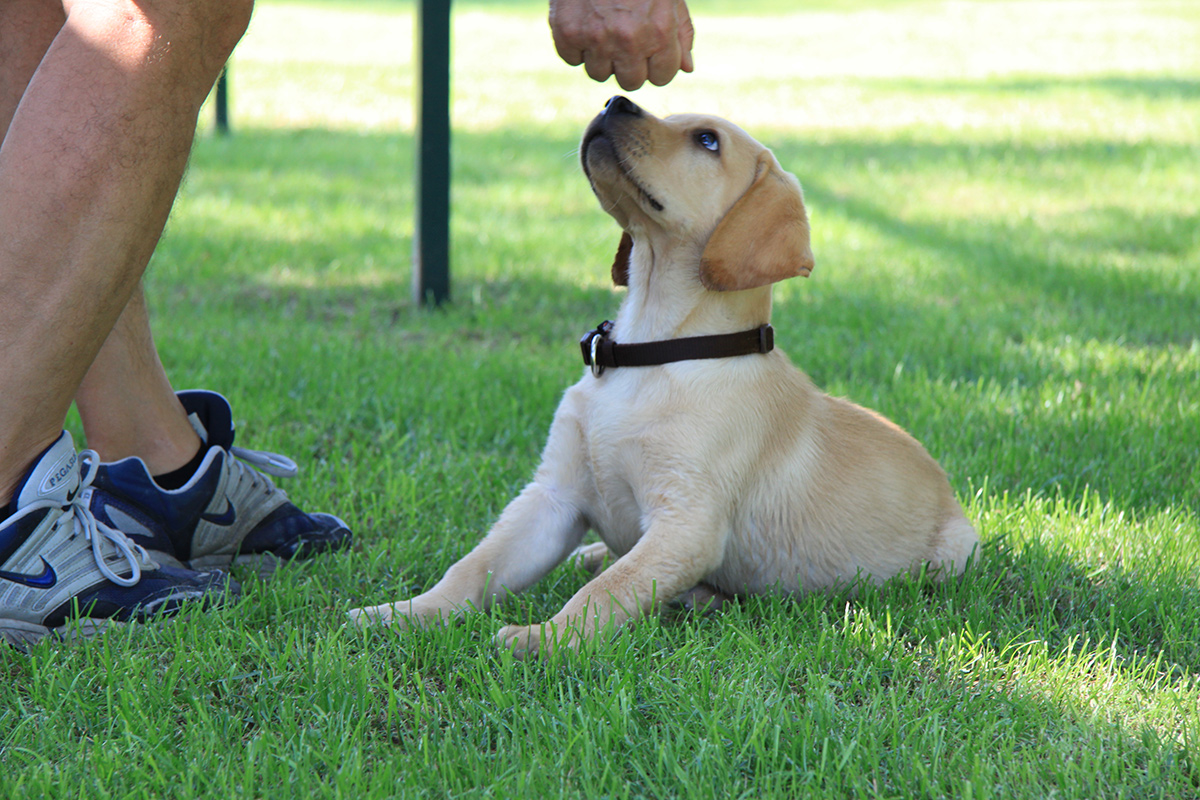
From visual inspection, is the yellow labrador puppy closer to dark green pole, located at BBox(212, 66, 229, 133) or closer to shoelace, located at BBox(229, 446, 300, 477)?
shoelace, located at BBox(229, 446, 300, 477)

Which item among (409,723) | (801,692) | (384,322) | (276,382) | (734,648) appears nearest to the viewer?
(409,723)

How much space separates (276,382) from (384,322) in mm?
981

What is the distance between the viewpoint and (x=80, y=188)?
1.96 metres

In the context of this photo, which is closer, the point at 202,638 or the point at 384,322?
the point at 202,638

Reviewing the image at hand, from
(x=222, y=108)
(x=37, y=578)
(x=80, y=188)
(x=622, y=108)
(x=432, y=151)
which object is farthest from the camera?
(x=222, y=108)

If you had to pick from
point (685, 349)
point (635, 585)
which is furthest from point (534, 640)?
point (685, 349)

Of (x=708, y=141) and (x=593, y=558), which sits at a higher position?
(x=708, y=141)

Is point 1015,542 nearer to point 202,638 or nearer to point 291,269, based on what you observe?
point 202,638

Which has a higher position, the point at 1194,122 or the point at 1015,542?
the point at 1194,122

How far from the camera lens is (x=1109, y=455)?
3.15m

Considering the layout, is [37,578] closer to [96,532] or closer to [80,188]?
[96,532]

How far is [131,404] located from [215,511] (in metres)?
0.30

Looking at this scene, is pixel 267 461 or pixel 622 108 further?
pixel 267 461

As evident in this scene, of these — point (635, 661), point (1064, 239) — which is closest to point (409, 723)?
point (635, 661)
